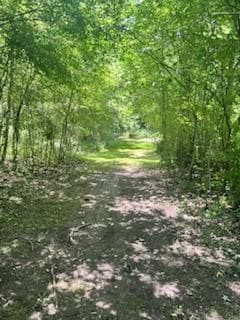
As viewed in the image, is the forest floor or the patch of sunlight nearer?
the forest floor

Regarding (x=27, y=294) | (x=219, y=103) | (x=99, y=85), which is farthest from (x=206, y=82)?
(x=99, y=85)

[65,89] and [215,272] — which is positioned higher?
[65,89]

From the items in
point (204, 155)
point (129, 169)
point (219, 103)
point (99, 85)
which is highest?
point (99, 85)

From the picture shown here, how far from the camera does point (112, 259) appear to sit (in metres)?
5.77

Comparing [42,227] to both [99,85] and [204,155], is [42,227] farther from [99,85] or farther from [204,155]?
[99,85]

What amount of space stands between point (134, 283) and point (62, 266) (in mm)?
1050

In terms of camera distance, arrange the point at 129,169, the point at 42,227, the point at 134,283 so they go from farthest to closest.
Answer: the point at 129,169 → the point at 42,227 → the point at 134,283

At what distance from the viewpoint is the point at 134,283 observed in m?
4.98

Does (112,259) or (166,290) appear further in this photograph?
(112,259)

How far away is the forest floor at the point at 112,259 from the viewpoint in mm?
4383

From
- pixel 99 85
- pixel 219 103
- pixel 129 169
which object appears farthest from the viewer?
pixel 129 169

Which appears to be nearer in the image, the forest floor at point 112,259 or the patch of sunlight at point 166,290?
the forest floor at point 112,259

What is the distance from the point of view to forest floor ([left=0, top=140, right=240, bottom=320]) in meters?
4.38

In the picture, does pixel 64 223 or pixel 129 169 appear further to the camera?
pixel 129 169
